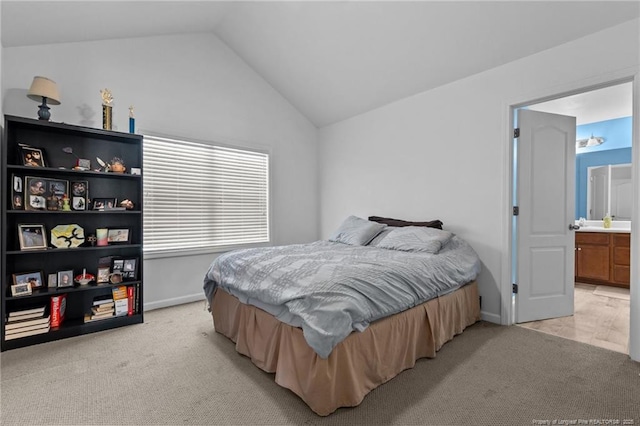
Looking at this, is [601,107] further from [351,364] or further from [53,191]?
[53,191]

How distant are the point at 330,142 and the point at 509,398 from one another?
392 cm

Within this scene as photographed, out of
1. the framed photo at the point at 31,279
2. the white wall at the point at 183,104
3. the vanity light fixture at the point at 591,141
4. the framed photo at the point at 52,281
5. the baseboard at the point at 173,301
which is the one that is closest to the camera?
the framed photo at the point at 31,279

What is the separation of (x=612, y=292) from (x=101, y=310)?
608 centimetres

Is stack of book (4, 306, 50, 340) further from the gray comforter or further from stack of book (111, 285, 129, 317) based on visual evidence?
the gray comforter

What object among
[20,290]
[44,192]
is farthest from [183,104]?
[20,290]

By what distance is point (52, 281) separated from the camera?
270cm

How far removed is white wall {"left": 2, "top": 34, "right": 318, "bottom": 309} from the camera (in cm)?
291

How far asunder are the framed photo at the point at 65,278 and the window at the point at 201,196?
777 millimetres

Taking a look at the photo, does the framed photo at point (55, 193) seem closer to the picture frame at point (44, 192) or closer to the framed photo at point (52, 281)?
the picture frame at point (44, 192)

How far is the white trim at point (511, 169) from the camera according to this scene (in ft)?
7.30

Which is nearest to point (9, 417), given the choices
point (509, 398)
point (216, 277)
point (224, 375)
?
point (224, 375)

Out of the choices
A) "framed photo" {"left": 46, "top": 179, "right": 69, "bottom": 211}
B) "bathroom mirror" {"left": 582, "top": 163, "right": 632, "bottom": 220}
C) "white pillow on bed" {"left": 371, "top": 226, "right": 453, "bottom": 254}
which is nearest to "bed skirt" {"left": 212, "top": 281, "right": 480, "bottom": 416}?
"white pillow on bed" {"left": 371, "top": 226, "right": 453, "bottom": 254}

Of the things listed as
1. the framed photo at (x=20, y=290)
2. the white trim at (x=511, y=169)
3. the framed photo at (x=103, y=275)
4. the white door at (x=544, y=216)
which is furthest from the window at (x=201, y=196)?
the white door at (x=544, y=216)

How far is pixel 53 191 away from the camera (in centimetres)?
275
